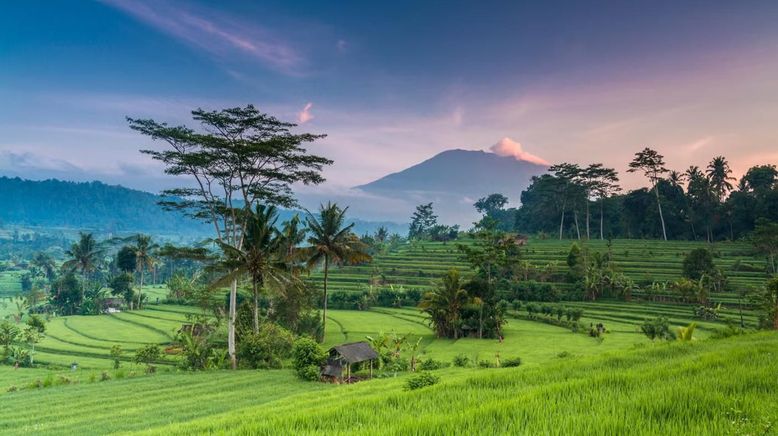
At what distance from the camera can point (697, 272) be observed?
47.2 meters

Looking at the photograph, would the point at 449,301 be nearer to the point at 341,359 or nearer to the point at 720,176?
the point at 341,359

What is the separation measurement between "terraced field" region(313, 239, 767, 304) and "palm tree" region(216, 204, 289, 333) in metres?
33.8

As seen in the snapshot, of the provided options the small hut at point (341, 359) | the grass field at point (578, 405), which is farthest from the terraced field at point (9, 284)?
the grass field at point (578, 405)

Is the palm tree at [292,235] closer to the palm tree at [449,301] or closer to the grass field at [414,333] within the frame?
the grass field at [414,333]

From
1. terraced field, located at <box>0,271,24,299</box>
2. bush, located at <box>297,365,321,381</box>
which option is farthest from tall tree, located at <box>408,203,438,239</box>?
bush, located at <box>297,365,321,381</box>

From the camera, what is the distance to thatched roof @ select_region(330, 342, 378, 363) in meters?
21.0

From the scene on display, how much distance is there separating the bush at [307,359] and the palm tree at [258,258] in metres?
4.36

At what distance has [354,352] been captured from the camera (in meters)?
21.5

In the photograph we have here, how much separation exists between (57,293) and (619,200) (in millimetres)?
103702

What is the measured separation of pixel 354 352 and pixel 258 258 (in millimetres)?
7604

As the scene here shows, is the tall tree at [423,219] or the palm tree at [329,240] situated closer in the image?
the palm tree at [329,240]

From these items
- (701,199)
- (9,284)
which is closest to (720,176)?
(701,199)

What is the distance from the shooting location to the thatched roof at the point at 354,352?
20984mm

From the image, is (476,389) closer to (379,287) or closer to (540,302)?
(540,302)
